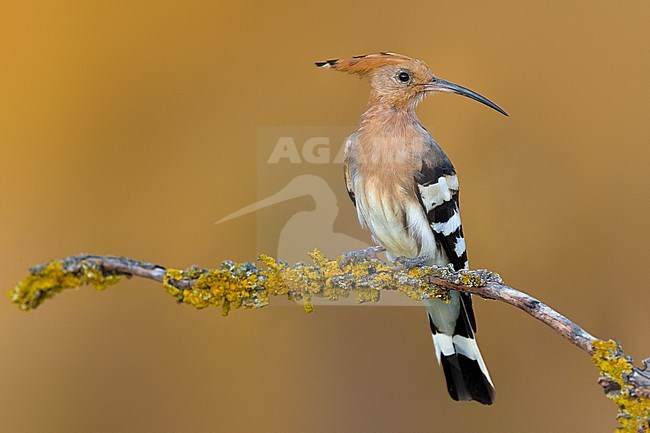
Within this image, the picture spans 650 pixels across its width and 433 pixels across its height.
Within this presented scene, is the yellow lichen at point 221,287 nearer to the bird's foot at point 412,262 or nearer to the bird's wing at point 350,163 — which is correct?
the bird's foot at point 412,262

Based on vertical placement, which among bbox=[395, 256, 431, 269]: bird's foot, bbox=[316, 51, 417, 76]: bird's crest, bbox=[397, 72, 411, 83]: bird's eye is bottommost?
bbox=[395, 256, 431, 269]: bird's foot

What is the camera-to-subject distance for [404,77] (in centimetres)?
196

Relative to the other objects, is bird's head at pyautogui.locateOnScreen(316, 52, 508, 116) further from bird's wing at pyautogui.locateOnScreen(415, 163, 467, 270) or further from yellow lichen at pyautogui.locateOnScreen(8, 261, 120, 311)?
yellow lichen at pyautogui.locateOnScreen(8, 261, 120, 311)

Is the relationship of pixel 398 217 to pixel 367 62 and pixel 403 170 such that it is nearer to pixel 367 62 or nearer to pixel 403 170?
pixel 403 170

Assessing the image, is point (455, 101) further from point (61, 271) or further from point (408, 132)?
point (61, 271)

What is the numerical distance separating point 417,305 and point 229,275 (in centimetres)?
116

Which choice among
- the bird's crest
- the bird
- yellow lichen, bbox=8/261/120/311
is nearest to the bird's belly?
the bird

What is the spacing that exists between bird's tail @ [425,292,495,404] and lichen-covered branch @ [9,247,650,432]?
1.22 feet

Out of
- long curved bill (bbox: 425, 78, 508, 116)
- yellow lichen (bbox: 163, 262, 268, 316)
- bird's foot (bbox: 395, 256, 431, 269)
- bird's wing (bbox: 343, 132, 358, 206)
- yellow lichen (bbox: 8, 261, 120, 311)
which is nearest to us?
yellow lichen (bbox: 8, 261, 120, 311)

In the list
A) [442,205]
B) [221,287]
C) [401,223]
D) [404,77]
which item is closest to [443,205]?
[442,205]

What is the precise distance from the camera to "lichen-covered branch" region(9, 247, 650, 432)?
4.00ft

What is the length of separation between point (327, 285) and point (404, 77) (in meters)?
0.65

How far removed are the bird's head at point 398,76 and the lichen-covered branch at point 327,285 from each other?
1.39 ft

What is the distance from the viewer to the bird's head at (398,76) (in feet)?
6.38
